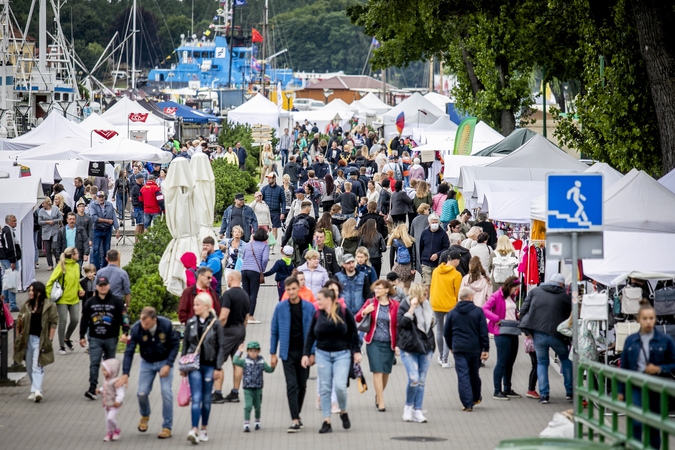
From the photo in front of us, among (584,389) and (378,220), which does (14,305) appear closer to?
(378,220)

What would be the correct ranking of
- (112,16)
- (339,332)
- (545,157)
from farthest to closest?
(112,16) → (545,157) → (339,332)

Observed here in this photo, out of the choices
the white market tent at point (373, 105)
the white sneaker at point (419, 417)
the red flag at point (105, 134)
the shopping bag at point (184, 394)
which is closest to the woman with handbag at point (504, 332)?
the white sneaker at point (419, 417)

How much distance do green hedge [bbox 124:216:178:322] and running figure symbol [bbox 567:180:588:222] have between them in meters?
7.96

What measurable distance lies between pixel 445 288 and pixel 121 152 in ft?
48.2

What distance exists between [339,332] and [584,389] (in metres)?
2.60

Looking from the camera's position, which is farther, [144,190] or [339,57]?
[339,57]

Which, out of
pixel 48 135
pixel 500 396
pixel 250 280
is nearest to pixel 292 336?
pixel 500 396

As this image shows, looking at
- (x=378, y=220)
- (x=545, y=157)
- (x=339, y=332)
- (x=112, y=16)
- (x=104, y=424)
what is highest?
(x=112, y=16)

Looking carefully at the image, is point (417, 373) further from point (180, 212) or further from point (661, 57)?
point (661, 57)

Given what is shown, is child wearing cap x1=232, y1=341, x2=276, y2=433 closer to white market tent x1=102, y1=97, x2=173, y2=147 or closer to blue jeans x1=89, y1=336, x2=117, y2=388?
blue jeans x1=89, y1=336, x2=117, y2=388

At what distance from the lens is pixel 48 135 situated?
32.6 meters

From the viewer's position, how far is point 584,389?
359 inches

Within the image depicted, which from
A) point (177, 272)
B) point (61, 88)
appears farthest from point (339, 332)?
point (61, 88)

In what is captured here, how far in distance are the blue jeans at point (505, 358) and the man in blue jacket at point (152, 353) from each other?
3929 mm
